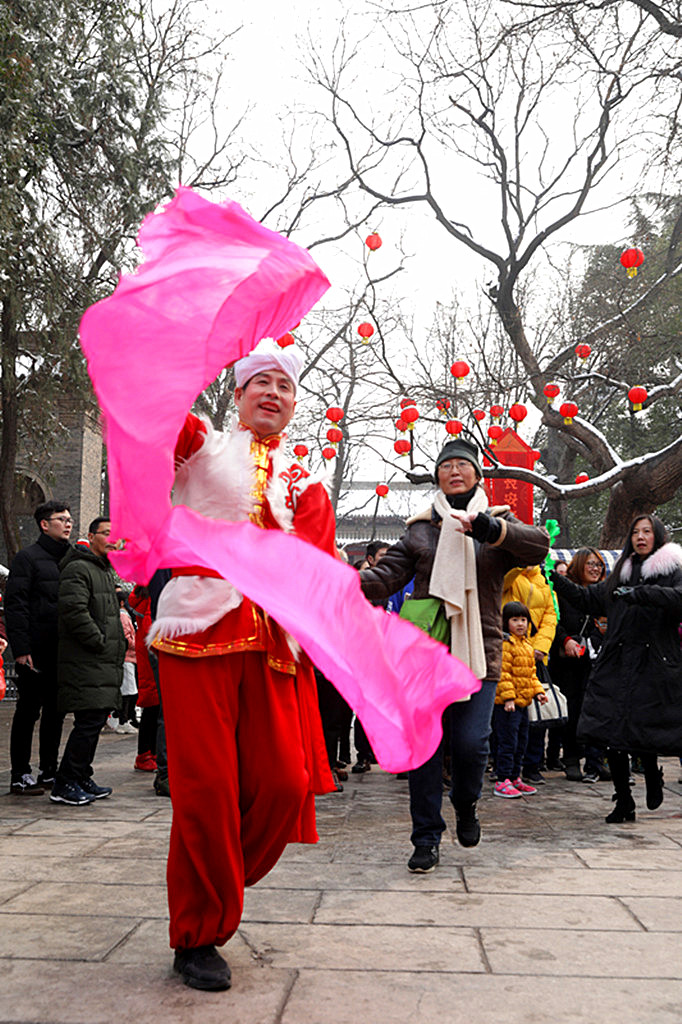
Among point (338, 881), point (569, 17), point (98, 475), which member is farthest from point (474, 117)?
point (338, 881)

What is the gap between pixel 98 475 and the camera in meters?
28.3

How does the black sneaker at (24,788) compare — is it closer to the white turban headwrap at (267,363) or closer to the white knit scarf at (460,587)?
the white knit scarf at (460,587)

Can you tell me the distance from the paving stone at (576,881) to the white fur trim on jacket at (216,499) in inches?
69.9

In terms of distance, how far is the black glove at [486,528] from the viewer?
4277 mm

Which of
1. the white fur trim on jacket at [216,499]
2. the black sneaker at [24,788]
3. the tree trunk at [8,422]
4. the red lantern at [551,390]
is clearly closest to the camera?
the white fur trim on jacket at [216,499]

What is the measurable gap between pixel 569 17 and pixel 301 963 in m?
14.4

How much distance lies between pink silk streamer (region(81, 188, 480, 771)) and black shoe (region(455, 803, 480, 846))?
2223 millimetres

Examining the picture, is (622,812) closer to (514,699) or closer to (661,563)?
(514,699)

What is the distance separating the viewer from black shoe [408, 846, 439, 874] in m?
4.38

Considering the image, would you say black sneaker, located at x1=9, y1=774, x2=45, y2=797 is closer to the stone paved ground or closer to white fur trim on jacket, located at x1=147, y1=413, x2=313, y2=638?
the stone paved ground

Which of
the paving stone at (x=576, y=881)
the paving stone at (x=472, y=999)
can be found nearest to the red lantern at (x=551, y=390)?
the paving stone at (x=576, y=881)

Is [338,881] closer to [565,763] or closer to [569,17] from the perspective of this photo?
[565,763]

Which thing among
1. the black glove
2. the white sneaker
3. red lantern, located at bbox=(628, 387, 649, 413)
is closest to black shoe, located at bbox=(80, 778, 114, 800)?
the black glove

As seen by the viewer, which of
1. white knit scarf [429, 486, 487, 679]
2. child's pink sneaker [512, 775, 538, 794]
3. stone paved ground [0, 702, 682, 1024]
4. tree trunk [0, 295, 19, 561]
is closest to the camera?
stone paved ground [0, 702, 682, 1024]
